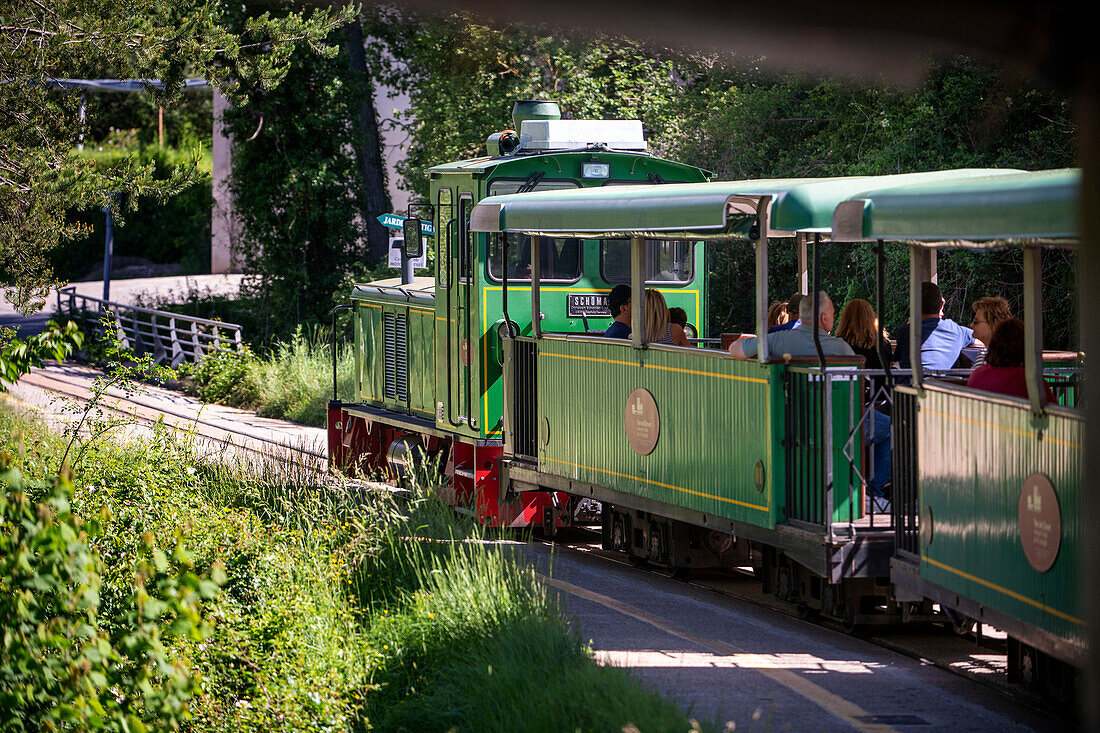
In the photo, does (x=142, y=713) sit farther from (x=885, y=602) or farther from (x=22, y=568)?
(x=885, y=602)

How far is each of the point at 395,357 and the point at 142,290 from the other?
109 feet

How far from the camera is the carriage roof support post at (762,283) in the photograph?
27.4 ft

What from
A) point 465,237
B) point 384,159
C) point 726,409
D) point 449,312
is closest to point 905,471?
→ point 726,409

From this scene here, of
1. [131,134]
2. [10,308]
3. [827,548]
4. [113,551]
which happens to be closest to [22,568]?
[113,551]

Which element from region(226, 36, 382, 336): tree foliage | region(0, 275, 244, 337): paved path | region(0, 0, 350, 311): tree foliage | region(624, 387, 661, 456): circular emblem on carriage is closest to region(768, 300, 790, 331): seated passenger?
region(624, 387, 661, 456): circular emblem on carriage

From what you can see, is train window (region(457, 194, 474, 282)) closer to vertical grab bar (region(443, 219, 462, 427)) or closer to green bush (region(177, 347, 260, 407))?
vertical grab bar (region(443, 219, 462, 427))

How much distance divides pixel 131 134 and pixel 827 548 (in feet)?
170

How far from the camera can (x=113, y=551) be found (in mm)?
9062

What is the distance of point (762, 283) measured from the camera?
8.51m

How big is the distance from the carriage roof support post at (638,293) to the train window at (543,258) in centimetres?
237

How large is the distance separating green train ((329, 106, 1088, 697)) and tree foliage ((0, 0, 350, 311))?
395cm

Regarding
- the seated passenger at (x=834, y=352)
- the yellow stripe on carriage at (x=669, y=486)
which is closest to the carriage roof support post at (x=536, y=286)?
the yellow stripe on carriage at (x=669, y=486)

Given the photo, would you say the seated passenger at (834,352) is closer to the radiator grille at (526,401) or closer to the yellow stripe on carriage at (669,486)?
the yellow stripe on carriage at (669,486)

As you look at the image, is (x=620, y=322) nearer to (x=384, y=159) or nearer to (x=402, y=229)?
(x=402, y=229)
